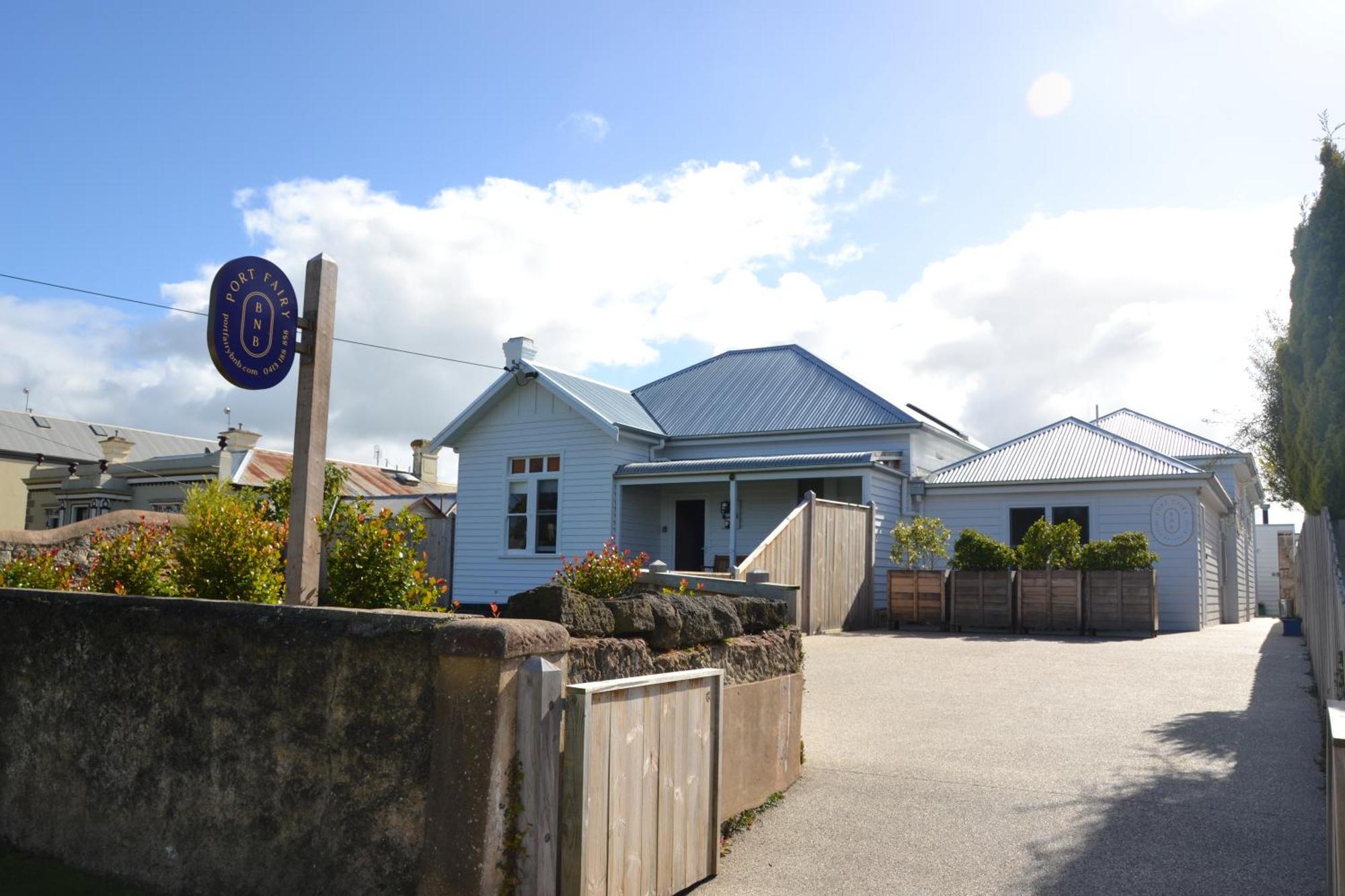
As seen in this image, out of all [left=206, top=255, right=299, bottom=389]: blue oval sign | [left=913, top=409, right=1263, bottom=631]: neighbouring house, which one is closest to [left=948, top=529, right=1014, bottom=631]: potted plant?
[left=913, top=409, right=1263, bottom=631]: neighbouring house

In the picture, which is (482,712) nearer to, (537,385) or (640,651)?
(640,651)

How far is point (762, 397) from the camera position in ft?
76.2

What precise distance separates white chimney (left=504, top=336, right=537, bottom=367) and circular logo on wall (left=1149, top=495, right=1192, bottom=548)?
12642 millimetres

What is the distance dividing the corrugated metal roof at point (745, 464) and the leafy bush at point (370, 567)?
13079 mm

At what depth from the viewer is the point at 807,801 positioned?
20.5 feet

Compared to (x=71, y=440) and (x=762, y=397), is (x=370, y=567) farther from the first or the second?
(x=71, y=440)

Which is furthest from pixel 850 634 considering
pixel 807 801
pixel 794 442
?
pixel 807 801

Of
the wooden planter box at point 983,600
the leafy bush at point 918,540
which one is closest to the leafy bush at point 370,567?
the wooden planter box at point 983,600

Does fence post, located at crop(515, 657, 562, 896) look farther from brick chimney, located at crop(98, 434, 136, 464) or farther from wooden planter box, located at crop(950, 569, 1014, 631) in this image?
brick chimney, located at crop(98, 434, 136, 464)

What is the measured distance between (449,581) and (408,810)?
65.6 feet

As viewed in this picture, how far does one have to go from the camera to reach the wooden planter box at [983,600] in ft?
56.7

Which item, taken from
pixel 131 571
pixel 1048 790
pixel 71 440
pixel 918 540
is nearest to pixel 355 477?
pixel 71 440

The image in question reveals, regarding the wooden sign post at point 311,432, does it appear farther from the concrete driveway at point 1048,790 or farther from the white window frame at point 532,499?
the white window frame at point 532,499

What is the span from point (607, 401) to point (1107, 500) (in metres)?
10.4
